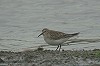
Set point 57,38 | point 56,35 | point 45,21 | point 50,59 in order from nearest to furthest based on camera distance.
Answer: point 50,59 → point 57,38 → point 56,35 → point 45,21

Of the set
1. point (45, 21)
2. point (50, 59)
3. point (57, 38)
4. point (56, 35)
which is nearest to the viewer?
point (50, 59)

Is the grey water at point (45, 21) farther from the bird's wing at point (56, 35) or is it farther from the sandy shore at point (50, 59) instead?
the sandy shore at point (50, 59)

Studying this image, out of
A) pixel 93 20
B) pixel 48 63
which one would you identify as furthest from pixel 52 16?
pixel 48 63

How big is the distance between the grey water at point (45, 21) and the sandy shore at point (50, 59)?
329 centimetres

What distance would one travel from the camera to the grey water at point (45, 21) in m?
14.1

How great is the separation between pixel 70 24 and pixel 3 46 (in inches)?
146

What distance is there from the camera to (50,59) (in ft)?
29.3

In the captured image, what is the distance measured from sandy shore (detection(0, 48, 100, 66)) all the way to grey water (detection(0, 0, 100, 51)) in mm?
3289

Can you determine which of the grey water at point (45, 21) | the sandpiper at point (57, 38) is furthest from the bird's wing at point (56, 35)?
the grey water at point (45, 21)

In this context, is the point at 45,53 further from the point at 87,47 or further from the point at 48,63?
the point at 87,47

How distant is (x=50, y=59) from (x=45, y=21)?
826 cm

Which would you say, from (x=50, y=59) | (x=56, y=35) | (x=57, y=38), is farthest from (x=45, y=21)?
(x=50, y=59)

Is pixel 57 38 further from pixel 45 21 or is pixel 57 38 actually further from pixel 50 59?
pixel 45 21

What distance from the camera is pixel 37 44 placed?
553 inches
